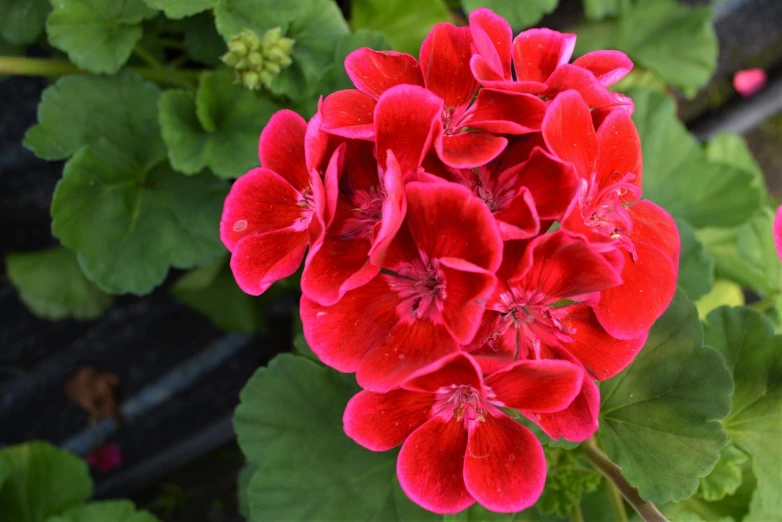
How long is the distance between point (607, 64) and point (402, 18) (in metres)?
0.72

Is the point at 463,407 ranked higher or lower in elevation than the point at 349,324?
lower

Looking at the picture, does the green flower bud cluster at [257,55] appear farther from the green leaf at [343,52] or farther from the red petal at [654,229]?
the red petal at [654,229]

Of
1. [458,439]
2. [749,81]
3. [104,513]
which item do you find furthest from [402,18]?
[749,81]

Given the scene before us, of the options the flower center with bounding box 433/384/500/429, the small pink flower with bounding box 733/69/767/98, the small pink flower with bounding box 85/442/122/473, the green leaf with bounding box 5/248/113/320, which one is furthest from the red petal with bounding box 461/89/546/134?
the small pink flower with bounding box 733/69/767/98

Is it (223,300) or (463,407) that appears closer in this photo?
(463,407)

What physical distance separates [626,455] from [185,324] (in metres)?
1.47

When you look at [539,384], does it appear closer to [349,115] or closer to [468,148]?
[468,148]

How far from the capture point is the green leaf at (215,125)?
1.19 metres

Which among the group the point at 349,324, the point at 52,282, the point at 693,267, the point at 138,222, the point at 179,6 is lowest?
the point at 52,282

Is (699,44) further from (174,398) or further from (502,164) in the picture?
(174,398)

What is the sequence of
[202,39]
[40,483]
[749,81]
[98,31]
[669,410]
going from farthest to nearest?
[749,81], [40,483], [202,39], [98,31], [669,410]

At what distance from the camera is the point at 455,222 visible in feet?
2.27

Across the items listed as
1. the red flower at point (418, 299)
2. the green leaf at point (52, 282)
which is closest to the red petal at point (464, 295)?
the red flower at point (418, 299)

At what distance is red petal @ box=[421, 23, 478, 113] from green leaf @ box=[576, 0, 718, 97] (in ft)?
3.40
